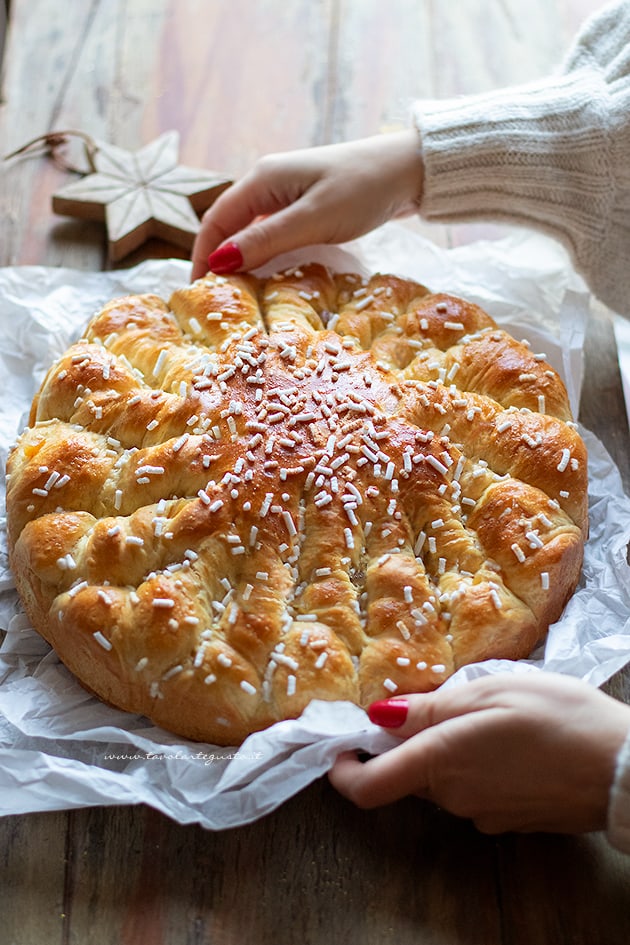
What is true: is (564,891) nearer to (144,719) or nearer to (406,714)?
(406,714)

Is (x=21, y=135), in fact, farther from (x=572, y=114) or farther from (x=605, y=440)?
(x=605, y=440)

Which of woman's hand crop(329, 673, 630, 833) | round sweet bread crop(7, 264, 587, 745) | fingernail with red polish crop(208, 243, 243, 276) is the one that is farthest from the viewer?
fingernail with red polish crop(208, 243, 243, 276)

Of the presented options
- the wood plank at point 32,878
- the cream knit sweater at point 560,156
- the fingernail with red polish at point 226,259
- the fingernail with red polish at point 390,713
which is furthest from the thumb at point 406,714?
the cream knit sweater at point 560,156

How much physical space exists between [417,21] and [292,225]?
1.13 metres

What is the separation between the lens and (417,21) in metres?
2.54

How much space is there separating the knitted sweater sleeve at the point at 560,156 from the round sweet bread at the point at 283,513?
0.37 metres

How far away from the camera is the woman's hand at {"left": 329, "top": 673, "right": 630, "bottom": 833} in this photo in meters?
1.16

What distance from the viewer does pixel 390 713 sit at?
1242 mm

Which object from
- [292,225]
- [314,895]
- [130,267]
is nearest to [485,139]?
[292,225]

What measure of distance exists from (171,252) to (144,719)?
1098mm

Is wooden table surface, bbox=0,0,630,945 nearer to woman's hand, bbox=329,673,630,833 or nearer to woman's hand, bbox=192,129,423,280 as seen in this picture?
woman's hand, bbox=329,673,630,833

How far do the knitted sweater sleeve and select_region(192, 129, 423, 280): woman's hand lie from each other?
0.06 m

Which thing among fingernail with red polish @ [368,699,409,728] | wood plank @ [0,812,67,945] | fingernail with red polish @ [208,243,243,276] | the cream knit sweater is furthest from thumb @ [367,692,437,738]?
the cream knit sweater

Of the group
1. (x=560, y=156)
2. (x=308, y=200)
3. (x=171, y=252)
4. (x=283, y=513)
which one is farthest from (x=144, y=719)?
(x=560, y=156)
